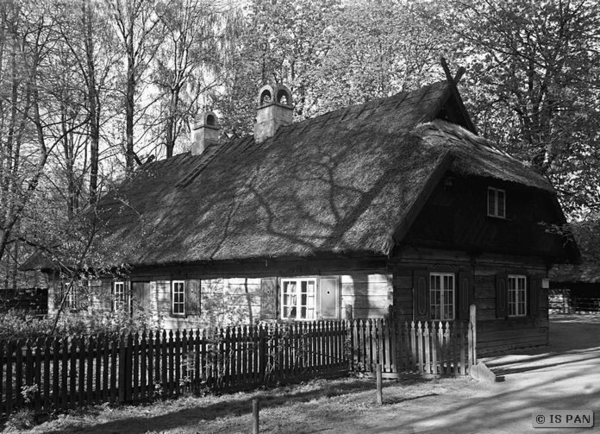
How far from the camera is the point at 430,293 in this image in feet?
51.1

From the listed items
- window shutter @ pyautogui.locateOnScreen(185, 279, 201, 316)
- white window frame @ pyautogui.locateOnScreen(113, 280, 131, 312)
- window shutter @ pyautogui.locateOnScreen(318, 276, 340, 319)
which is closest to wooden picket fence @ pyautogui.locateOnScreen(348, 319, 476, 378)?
window shutter @ pyautogui.locateOnScreen(318, 276, 340, 319)

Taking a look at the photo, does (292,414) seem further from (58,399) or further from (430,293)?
(430,293)

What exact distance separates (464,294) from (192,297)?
26.8ft

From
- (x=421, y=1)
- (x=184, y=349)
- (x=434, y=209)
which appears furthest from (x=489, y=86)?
(x=184, y=349)

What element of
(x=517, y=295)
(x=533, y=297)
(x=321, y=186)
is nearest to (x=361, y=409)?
(x=321, y=186)

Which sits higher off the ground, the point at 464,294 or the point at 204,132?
the point at 204,132

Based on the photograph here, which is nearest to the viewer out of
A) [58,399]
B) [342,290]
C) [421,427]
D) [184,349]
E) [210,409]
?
[421,427]

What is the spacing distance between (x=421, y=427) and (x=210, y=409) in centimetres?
339

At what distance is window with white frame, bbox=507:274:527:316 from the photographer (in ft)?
61.5

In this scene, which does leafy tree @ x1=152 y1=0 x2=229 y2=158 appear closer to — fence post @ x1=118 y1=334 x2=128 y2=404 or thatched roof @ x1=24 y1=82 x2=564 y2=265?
thatched roof @ x1=24 y1=82 x2=564 y2=265

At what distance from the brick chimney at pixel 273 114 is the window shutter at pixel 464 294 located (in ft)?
30.3

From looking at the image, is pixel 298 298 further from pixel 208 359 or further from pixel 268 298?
pixel 208 359

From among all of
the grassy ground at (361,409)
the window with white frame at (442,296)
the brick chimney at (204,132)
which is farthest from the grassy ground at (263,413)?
the brick chimney at (204,132)

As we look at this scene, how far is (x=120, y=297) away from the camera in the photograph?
72.6 feet
